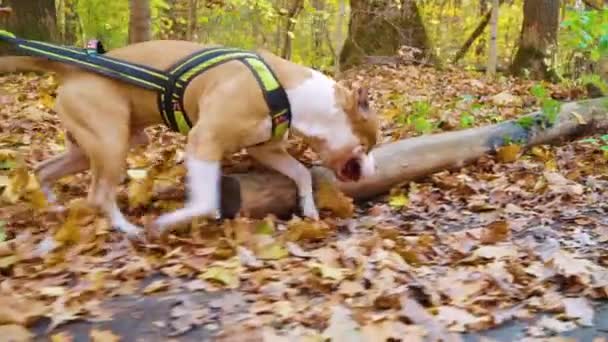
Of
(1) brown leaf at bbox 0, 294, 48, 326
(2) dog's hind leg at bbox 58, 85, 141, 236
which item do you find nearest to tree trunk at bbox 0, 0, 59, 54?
(2) dog's hind leg at bbox 58, 85, 141, 236

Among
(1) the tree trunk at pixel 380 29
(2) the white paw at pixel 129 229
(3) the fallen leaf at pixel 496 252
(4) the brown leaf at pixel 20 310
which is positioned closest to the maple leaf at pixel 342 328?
(3) the fallen leaf at pixel 496 252

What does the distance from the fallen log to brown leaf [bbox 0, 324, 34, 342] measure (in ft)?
5.51

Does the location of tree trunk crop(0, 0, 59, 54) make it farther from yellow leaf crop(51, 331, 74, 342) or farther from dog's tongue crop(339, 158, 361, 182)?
yellow leaf crop(51, 331, 74, 342)

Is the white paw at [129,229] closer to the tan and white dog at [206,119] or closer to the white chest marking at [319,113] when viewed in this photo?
the tan and white dog at [206,119]

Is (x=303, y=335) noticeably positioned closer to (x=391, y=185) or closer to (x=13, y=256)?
(x=13, y=256)

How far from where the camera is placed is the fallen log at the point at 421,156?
4262 mm

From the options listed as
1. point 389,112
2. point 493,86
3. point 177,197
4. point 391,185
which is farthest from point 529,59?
point 177,197

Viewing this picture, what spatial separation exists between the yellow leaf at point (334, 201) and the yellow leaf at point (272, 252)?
35.8 inches

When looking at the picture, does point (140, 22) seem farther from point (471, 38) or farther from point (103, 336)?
point (471, 38)

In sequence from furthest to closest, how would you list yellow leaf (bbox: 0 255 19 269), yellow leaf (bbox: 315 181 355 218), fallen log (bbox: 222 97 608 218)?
yellow leaf (bbox: 315 181 355 218), fallen log (bbox: 222 97 608 218), yellow leaf (bbox: 0 255 19 269)

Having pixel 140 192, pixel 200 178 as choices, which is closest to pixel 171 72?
pixel 200 178

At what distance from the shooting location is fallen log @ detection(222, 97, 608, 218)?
4.26 metres

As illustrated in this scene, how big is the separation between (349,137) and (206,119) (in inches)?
35.4

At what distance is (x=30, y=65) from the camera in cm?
414
